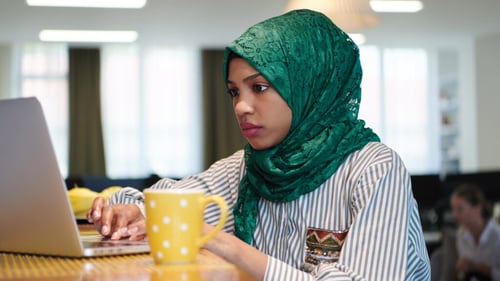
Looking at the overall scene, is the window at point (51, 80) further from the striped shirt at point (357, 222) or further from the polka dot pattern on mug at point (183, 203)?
the polka dot pattern on mug at point (183, 203)

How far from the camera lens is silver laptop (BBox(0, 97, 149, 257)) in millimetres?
860

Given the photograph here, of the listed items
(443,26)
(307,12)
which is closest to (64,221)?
(307,12)

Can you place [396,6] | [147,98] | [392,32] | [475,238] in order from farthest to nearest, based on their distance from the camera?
[147,98] → [392,32] → [396,6] → [475,238]

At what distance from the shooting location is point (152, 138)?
10.5m

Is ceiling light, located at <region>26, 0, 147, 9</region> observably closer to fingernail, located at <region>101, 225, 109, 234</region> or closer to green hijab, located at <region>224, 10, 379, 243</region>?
green hijab, located at <region>224, 10, 379, 243</region>

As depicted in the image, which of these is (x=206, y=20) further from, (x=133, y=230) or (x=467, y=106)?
(x=133, y=230)

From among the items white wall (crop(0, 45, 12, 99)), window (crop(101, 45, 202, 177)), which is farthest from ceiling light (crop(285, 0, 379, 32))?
white wall (crop(0, 45, 12, 99))

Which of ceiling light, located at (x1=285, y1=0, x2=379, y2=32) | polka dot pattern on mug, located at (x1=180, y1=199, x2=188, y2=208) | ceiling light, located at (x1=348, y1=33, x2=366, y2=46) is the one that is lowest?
polka dot pattern on mug, located at (x1=180, y1=199, x2=188, y2=208)

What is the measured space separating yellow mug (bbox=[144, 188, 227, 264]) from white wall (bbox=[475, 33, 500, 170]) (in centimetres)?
975

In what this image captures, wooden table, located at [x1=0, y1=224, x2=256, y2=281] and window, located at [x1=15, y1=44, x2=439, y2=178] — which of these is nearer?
wooden table, located at [x1=0, y1=224, x2=256, y2=281]

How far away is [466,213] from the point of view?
479 centimetres

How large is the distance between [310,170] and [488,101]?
938 cm

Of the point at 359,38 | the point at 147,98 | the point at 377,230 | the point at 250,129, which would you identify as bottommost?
the point at 377,230

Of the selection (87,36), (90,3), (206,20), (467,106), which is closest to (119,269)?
(90,3)
